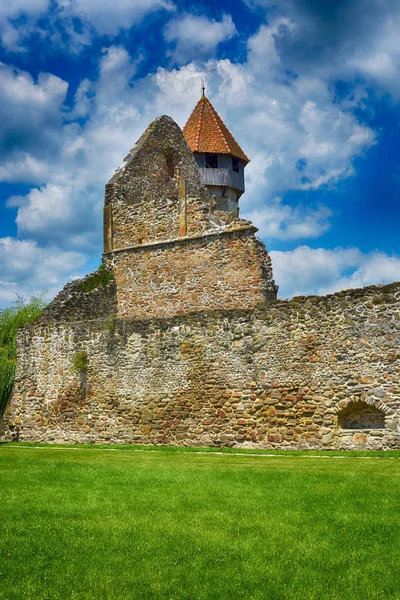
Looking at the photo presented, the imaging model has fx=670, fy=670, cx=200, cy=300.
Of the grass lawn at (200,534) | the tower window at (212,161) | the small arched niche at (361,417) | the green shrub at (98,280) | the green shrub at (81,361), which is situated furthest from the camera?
the tower window at (212,161)

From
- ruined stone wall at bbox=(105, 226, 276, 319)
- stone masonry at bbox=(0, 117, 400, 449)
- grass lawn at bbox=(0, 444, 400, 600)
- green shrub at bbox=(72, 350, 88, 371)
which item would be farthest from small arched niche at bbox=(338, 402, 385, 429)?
green shrub at bbox=(72, 350, 88, 371)

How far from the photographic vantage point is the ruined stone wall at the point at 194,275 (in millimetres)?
21078

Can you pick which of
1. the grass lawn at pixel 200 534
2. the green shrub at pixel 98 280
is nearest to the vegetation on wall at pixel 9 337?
the green shrub at pixel 98 280

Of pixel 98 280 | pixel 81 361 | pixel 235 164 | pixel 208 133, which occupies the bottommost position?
pixel 81 361

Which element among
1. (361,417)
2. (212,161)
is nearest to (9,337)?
(212,161)

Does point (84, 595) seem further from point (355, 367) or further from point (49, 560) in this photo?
point (355, 367)

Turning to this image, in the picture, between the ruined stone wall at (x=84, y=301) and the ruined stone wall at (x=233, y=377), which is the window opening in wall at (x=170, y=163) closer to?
the ruined stone wall at (x=84, y=301)

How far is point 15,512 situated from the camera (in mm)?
8617

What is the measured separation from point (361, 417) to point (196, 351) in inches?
179

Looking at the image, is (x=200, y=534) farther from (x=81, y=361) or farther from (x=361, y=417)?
(x=81, y=361)

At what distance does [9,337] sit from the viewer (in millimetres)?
40406

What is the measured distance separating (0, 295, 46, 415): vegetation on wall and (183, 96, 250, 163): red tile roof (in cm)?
1518

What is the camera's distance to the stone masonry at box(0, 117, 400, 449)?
15.6 metres

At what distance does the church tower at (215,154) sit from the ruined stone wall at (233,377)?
25.8m
